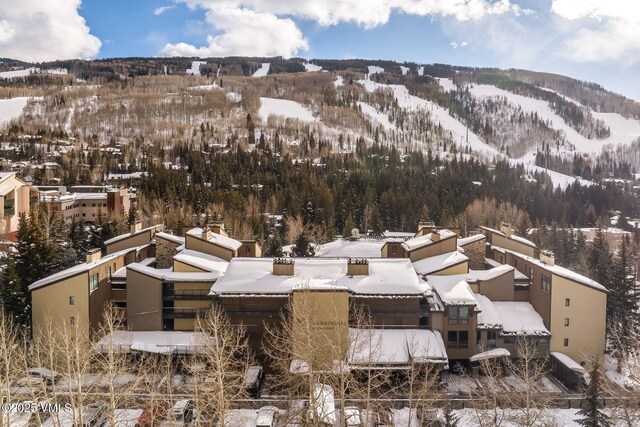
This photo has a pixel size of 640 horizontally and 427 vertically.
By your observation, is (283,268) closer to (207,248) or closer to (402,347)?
(207,248)

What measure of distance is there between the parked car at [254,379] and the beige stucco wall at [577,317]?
1895 centimetres

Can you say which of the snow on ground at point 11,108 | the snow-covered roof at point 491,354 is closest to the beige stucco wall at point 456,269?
the snow-covered roof at point 491,354

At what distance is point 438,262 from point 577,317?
31.0 feet

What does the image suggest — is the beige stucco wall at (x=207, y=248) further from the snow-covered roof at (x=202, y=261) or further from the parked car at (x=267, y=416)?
the parked car at (x=267, y=416)

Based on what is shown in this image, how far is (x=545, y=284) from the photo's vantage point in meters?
30.4

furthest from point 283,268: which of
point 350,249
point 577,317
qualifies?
point 350,249

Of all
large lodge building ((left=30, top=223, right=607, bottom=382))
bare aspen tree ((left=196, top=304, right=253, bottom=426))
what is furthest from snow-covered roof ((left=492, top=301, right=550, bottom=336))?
bare aspen tree ((left=196, top=304, right=253, bottom=426))

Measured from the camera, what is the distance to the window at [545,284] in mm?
29828

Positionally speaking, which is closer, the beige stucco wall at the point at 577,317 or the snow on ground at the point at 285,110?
the beige stucco wall at the point at 577,317

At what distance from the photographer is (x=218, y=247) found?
3384cm

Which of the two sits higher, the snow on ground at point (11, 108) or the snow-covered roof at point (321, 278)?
the snow on ground at point (11, 108)

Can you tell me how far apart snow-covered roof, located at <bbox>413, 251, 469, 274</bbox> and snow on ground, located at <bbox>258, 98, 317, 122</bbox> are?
148511mm

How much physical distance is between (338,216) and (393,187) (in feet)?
72.8

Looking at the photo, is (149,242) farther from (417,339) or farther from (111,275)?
(417,339)
